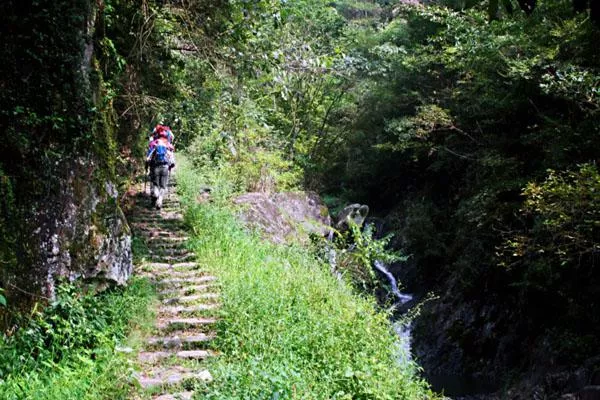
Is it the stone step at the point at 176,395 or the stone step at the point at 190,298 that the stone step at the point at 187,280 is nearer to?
the stone step at the point at 190,298

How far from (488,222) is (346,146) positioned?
1079 centimetres

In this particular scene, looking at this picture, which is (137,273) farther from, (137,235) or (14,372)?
(14,372)

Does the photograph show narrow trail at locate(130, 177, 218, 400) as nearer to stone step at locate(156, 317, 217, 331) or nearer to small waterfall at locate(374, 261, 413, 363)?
stone step at locate(156, 317, 217, 331)

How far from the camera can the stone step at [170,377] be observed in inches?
187

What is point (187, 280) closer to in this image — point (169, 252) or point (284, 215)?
point (169, 252)

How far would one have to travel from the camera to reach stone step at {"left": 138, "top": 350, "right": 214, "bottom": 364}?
5.35m

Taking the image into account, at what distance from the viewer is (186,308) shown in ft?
21.2

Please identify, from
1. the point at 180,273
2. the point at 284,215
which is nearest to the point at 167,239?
the point at 180,273

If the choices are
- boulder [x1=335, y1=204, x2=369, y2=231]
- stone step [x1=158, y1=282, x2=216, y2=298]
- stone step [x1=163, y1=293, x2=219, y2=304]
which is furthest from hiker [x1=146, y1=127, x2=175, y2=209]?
boulder [x1=335, y1=204, x2=369, y2=231]

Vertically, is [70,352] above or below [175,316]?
above

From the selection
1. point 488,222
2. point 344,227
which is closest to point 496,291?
point 488,222

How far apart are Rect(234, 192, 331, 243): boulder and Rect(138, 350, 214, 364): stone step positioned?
5526 millimetres

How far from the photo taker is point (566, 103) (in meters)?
10.4

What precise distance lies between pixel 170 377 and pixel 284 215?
831cm
